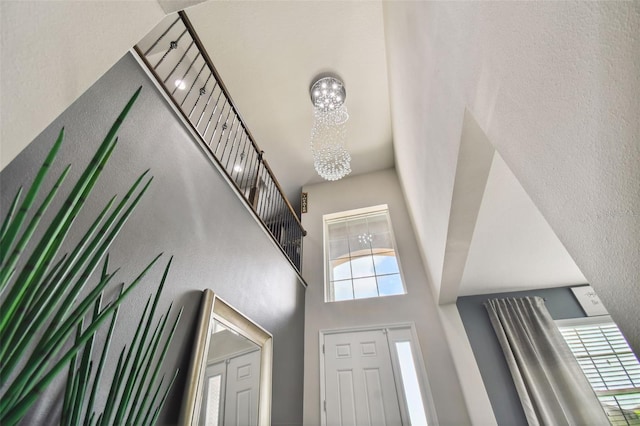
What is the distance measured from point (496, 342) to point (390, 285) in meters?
1.35

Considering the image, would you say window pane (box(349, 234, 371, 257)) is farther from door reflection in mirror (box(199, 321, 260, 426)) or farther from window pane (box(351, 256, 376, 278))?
door reflection in mirror (box(199, 321, 260, 426))

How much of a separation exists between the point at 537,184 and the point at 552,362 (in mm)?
3172

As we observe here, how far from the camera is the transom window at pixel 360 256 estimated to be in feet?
12.7

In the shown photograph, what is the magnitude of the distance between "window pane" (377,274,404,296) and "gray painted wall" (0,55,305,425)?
69.9 inches

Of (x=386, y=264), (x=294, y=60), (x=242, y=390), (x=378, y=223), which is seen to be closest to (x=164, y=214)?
(x=242, y=390)

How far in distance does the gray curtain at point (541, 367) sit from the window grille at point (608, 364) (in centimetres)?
17

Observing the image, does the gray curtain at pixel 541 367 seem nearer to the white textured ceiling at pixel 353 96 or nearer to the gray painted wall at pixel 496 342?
the gray painted wall at pixel 496 342

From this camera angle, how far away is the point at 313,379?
127 inches

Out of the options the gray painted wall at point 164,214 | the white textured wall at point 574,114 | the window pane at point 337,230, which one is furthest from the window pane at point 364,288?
the white textured wall at point 574,114

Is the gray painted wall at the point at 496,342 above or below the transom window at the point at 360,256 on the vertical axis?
below

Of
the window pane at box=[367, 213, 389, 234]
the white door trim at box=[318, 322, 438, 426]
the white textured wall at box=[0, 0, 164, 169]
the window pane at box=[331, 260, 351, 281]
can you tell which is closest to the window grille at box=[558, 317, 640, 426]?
the white door trim at box=[318, 322, 438, 426]

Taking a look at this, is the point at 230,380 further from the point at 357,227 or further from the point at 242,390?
the point at 357,227

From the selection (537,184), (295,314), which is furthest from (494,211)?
(295,314)

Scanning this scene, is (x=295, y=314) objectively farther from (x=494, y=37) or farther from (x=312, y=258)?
(x=494, y=37)
